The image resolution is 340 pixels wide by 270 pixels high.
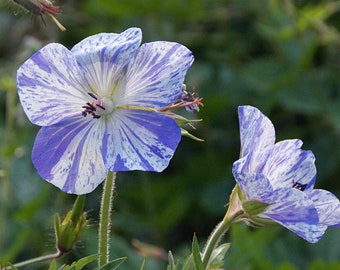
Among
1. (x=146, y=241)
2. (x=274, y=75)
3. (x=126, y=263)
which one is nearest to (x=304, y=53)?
(x=274, y=75)

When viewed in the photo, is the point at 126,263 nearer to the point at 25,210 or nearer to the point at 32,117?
the point at 25,210

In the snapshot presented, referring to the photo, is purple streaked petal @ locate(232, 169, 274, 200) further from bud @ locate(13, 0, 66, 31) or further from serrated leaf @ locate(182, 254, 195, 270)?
bud @ locate(13, 0, 66, 31)

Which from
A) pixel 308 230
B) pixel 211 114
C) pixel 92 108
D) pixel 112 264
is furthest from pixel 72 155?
pixel 211 114

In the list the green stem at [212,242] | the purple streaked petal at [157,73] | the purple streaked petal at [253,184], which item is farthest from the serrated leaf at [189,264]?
the purple streaked petal at [157,73]

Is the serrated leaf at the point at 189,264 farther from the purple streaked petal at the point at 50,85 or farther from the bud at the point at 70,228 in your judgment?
the purple streaked petal at the point at 50,85

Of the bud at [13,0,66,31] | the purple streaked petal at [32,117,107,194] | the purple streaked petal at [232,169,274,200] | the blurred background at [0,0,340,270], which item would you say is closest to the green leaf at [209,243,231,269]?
the purple streaked petal at [232,169,274,200]
